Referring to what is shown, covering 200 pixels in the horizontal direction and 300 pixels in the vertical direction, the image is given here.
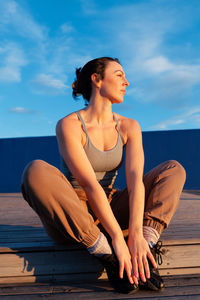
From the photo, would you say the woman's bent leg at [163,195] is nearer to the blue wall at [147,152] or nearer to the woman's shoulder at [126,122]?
the woman's shoulder at [126,122]

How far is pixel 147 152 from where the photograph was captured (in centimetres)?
870

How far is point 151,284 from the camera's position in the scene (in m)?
1.24

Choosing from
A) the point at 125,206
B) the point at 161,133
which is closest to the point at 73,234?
the point at 125,206

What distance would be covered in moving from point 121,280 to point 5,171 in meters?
8.41

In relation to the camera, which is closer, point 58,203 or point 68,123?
point 58,203

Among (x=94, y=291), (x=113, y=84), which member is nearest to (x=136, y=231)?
(x=94, y=291)

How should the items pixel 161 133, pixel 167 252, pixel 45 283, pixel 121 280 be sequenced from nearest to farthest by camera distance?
pixel 121 280 → pixel 45 283 → pixel 167 252 → pixel 161 133

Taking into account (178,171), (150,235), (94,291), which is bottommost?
(94,291)

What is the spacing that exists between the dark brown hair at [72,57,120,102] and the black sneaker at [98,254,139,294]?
42.5 inches

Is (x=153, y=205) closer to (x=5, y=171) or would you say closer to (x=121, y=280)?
(x=121, y=280)

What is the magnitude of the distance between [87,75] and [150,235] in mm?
1085

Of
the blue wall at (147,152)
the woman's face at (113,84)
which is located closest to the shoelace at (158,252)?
the woman's face at (113,84)

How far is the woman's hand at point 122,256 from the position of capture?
3.97 feet

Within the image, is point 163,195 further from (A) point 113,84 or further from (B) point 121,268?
(A) point 113,84
